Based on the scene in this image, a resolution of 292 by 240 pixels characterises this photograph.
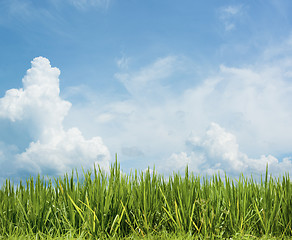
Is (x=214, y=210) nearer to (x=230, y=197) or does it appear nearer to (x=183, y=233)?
(x=230, y=197)

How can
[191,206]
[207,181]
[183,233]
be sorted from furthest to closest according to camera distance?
[207,181] → [191,206] → [183,233]

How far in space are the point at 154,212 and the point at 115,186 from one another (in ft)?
2.41

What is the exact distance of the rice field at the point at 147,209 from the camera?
4.30 metres

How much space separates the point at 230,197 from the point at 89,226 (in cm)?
220

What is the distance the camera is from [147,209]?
4.54m

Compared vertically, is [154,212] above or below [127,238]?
above

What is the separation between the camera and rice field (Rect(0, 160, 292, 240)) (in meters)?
4.30

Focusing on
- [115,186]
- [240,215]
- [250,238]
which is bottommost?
[250,238]

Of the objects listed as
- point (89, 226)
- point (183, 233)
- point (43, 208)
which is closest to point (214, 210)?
point (183, 233)

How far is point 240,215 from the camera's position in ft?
14.9

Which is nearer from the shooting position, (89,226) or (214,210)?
(89,226)

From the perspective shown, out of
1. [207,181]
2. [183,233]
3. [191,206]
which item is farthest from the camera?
[207,181]

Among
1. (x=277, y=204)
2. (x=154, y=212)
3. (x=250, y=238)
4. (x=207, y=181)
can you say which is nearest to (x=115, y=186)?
(x=154, y=212)

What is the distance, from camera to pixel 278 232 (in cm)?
463
